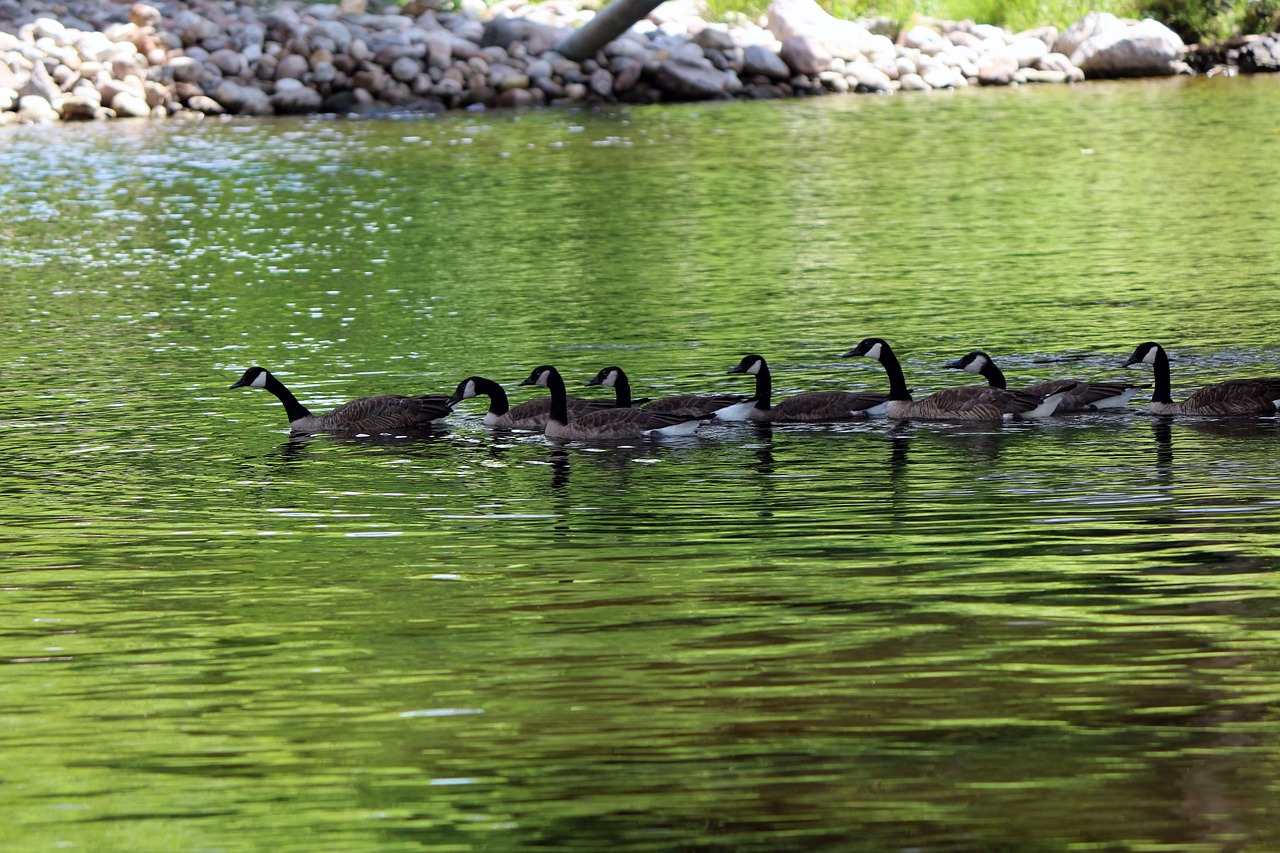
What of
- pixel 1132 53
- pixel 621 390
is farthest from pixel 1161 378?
pixel 1132 53

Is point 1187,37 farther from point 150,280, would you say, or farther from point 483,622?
point 483,622

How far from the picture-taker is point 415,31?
5531cm

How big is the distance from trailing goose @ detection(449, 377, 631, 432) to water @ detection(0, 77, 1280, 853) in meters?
0.41

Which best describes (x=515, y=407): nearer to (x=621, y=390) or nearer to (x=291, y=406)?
(x=621, y=390)

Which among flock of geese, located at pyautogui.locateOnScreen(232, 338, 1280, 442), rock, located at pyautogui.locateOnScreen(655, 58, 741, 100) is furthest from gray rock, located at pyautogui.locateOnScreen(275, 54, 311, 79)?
flock of geese, located at pyautogui.locateOnScreen(232, 338, 1280, 442)

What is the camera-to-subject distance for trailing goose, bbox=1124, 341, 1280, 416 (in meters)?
14.4

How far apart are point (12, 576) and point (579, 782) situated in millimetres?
4964

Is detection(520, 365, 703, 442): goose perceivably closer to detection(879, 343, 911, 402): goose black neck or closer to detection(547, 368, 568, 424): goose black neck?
detection(547, 368, 568, 424): goose black neck

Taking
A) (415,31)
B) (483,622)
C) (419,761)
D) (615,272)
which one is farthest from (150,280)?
(415,31)

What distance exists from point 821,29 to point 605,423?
143 feet

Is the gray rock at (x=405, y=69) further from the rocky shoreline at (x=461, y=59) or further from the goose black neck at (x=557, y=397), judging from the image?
the goose black neck at (x=557, y=397)

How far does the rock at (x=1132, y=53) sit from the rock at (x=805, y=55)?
7910mm

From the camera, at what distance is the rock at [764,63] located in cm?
5509

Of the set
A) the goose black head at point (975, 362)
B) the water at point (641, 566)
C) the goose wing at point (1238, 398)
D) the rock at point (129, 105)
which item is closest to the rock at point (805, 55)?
the rock at point (129, 105)
